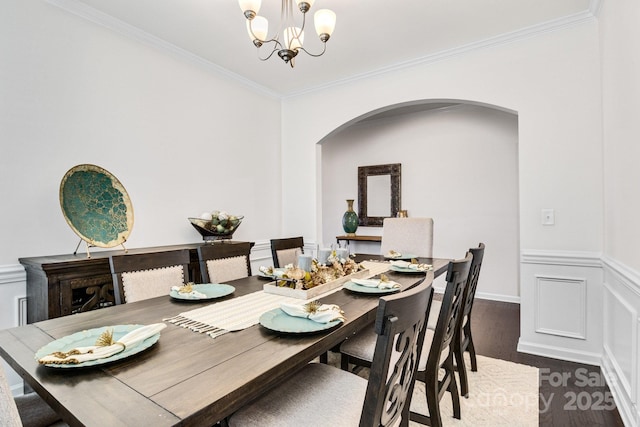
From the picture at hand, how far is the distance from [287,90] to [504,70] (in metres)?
2.39

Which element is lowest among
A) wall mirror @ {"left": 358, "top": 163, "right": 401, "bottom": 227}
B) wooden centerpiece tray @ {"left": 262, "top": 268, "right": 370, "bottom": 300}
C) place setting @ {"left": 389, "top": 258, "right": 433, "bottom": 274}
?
wooden centerpiece tray @ {"left": 262, "top": 268, "right": 370, "bottom": 300}

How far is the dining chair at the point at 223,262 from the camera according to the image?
2.20 meters

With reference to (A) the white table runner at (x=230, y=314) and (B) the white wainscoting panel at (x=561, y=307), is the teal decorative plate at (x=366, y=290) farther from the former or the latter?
(B) the white wainscoting panel at (x=561, y=307)

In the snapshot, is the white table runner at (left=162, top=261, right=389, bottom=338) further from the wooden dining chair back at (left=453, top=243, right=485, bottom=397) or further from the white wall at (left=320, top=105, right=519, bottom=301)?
the white wall at (left=320, top=105, right=519, bottom=301)

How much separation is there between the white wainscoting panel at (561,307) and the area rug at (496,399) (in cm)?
43

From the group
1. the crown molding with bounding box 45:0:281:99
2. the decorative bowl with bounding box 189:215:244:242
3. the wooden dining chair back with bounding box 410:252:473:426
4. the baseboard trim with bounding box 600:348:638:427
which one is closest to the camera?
the wooden dining chair back with bounding box 410:252:473:426

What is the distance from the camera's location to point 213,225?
3061 mm

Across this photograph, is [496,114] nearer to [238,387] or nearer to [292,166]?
[292,166]

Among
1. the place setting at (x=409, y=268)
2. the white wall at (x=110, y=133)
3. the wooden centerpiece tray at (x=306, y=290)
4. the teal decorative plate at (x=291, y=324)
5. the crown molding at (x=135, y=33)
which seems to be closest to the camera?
the teal decorative plate at (x=291, y=324)

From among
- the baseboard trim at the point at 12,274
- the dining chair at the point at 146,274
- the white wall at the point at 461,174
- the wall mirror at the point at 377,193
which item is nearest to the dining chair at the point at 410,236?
the white wall at the point at 461,174

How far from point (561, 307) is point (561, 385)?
655 mm

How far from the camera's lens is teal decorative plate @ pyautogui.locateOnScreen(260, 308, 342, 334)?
3.88ft

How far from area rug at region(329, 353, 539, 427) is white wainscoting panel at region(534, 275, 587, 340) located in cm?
43

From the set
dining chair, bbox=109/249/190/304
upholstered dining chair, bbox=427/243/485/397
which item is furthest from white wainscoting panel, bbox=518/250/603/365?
dining chair, bbox=109/249/190/304
